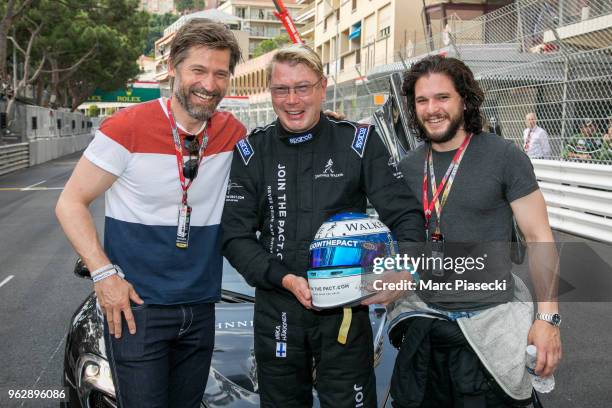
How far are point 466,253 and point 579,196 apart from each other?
823cm

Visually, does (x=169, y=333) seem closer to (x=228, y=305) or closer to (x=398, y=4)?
(x=228, y=305)

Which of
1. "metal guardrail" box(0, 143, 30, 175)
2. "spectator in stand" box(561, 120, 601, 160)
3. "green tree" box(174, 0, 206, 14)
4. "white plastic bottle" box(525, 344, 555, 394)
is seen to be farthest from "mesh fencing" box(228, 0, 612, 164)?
"green tree" box(174, 0, 206, 14)

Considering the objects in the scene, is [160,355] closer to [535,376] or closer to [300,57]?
[300,57]

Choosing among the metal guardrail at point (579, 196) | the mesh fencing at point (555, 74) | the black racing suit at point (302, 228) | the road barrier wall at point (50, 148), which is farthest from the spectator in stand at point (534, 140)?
the road barrier wall at point (50, 148)

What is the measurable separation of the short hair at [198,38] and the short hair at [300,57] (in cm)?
24

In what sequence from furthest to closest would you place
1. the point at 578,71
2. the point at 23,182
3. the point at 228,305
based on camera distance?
the point at 23,182
the point at 578,71
the point at 228,305

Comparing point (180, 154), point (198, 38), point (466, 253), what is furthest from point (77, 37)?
point (466, 253)

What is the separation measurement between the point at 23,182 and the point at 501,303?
19022 millimetres

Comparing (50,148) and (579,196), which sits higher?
(579,196)

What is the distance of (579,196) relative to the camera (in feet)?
32.6

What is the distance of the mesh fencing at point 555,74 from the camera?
8.64m

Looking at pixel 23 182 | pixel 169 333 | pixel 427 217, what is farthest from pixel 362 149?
pixel 23 182

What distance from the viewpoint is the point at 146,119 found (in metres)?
2.56

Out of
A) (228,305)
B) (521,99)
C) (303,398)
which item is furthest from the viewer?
(521,99)
